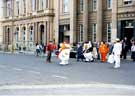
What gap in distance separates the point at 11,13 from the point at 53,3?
1695 cm

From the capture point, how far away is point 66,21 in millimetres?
59562

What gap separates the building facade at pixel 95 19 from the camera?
47.8 metres

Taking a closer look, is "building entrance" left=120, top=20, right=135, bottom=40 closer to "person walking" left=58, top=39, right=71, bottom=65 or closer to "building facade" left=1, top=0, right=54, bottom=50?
"person walking" left=58, top=39, right=71, bottom=65

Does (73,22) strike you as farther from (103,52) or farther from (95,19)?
(103,52)

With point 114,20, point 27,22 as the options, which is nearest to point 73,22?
point 114,20

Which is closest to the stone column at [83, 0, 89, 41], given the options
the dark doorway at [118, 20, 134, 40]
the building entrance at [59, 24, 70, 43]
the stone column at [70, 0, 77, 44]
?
the stone column at [70, 0, 77, 44]

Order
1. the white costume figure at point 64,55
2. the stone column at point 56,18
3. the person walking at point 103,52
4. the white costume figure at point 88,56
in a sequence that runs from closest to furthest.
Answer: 1. the white costume figure at point 64,55
2. the white costume figure at point 88,56
3. the person walking at point 103,52
4. the stone column at point 56,18

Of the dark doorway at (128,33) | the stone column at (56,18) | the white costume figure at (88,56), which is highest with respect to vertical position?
the stone column at (56,18)

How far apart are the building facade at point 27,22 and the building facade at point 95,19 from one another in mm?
2246

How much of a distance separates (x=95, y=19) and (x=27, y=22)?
20.1 m

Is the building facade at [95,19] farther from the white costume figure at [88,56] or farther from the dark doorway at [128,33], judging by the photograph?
the white costume figure at [88,56]

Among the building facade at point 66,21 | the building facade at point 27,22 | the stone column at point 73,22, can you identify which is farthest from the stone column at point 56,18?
the stone column at point 73,22

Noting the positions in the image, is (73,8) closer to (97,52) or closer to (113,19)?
(113,19)

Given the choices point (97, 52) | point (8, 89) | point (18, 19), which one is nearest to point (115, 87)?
point (8, 89)
